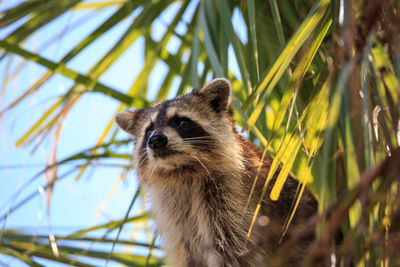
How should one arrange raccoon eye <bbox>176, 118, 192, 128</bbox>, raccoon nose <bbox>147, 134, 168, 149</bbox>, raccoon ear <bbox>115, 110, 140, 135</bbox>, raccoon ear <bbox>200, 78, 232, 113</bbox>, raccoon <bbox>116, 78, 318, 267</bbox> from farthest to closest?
1. raccoon ear <bbox>115, 110, 140, 135</bbox>
2. raccoon ear <bbox>200, 78, 232, 113</bbox>
3. raccoon eye <bbox>176, 118, 192, 128</bbox>
4. raccoon nose <bbox>147, 134, 168, 149</bbox>
5. raccoon <bbox>116, 78, 318, 267</bbox>

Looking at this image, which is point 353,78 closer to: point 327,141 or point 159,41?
point 327,141

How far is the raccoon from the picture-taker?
3.69 meters

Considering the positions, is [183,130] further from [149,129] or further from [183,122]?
[149,129]

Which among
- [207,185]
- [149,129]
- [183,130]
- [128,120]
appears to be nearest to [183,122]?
[183,130]

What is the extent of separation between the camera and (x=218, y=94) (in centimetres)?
439

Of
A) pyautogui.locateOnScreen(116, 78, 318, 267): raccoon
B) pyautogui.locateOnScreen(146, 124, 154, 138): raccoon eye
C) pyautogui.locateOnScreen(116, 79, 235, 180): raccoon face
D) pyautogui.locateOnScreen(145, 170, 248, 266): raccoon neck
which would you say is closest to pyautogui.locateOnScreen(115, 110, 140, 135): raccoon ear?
pyautogui.locateOnScreen(116, 79, 235, 180): raccoon face

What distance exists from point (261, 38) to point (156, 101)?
3.54 feet

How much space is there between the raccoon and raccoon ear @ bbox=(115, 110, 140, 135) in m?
0.23

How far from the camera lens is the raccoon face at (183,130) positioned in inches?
155

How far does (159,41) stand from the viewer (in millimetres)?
4312

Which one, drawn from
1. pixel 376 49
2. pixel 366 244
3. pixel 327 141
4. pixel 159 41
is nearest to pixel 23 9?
pixel 159 41

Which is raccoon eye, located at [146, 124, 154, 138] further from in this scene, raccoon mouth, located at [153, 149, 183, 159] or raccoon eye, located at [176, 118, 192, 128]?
raccoon mouth, located at [153, 149, 183, 159]

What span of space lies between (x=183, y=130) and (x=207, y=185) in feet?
1.46

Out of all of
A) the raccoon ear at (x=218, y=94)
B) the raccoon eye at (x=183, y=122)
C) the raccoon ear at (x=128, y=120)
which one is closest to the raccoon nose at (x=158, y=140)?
the raccoon eye at (x=183, y=122)
